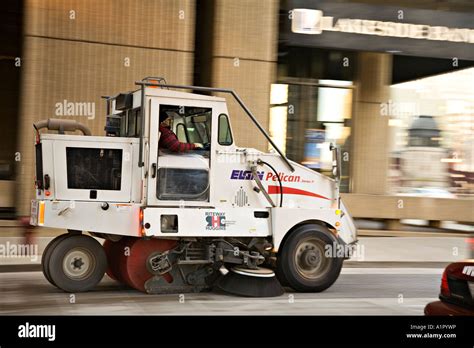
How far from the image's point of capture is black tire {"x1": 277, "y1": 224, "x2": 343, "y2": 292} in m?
9.59

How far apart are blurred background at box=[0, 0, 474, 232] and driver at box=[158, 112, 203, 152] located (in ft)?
12.5

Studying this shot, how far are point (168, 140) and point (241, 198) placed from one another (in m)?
1.27

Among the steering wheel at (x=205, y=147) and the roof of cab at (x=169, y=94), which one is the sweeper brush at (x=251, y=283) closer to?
the steering wheel at (x=205, y=147)

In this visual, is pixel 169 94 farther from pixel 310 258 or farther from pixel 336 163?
pixel 310 258

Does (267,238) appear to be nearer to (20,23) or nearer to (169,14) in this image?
(169,14)

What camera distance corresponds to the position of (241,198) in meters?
9.38

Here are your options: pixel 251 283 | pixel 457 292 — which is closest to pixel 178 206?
pixel 251 283

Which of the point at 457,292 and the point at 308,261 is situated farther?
the point at 308,261
